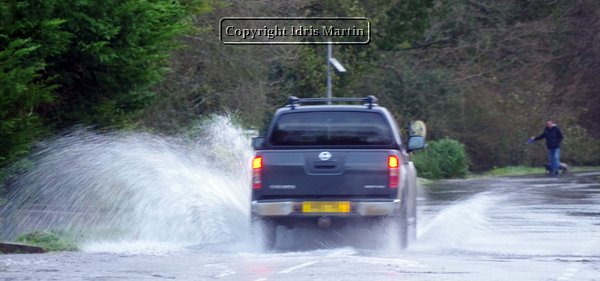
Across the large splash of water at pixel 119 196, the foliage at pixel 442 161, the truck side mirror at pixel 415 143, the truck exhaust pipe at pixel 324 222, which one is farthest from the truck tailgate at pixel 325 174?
the foliage at pixel 442 161

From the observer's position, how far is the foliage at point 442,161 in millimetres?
35875

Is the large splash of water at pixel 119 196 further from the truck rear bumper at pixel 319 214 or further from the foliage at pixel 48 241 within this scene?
the truck rear bumper at pixel 319 214

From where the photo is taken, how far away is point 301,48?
35219 mm

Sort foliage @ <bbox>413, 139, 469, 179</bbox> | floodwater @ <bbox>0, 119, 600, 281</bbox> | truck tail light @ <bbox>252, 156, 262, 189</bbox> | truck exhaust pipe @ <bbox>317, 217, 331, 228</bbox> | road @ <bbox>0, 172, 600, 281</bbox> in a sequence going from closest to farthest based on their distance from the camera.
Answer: road @ <bbox>0, 172, 600, 281</bbox>, floodwater @ <bbox>0, 119, 600, 281</bbox>, truck exhaust pipe @ <bbox>317, 217, 331, 228</bbox>, truck tail light @ <bbox>252, 156, 262, 189</bbox>, foliage @ <bbox>413, 139, 469, 179</bbox>

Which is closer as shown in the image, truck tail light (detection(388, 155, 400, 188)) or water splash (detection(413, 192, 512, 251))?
truck tail light (detection(388, 155, 400, 188))

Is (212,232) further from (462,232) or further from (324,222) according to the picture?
(462,232)

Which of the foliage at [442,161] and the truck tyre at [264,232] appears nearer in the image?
the truck tyre at [264,232]

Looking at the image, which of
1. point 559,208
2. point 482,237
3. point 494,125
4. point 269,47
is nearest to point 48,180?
point 482,237

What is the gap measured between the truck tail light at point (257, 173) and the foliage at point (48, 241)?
7.62 ft

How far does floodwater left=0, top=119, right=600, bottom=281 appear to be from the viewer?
11523 mm

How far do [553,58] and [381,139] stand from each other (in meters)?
31.6

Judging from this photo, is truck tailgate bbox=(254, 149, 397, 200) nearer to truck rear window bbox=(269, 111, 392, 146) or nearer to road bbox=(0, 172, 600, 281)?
truck rear window bbox=(269, 111, 392, 146)

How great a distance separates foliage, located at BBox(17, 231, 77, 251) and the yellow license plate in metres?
2.87

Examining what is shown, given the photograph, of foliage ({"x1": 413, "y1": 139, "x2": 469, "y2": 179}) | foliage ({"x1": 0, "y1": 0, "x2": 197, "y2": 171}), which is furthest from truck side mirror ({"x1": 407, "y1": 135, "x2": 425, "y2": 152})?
foliage ({"x1": 413, "y1": 139, "x2": 469, "y2": 179})
